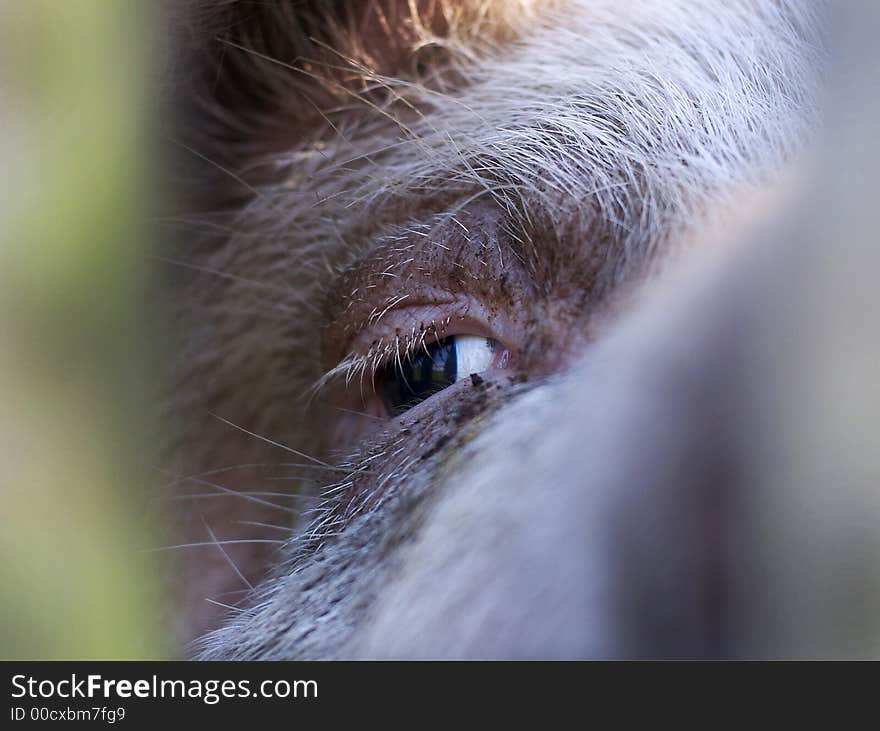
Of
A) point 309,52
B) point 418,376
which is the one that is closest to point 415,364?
point 418,376

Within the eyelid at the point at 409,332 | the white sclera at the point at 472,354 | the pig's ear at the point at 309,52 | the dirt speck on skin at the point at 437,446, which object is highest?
the pig's ear at the point at 309,52

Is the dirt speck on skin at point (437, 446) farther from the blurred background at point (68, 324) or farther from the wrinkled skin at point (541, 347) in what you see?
the blurred background at point (68, 324)

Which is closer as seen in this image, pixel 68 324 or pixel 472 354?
pixel 68 324

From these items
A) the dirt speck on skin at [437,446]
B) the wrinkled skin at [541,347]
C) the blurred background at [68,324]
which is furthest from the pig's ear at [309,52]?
the dirt speck on skin at [437,446]

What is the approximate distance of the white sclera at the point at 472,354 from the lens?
21.3 inches

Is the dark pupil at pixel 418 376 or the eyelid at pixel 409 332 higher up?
the eyelid at pixel 409 332

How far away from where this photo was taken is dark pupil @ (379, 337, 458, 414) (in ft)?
1.85

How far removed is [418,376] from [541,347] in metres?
0.10

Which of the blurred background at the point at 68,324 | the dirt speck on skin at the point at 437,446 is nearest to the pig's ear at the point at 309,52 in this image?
the blurred background at the point at 68,324

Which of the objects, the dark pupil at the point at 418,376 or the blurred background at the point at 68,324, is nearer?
the blurred background at the point at 68,324

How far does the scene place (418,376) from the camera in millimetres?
578

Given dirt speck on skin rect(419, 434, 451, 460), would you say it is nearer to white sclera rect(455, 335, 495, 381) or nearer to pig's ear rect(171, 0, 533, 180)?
white sclera rect(455, 335, 495, 381)

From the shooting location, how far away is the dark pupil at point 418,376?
565 millimetres

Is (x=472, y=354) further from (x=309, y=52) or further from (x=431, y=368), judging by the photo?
(x=309, y=52)
